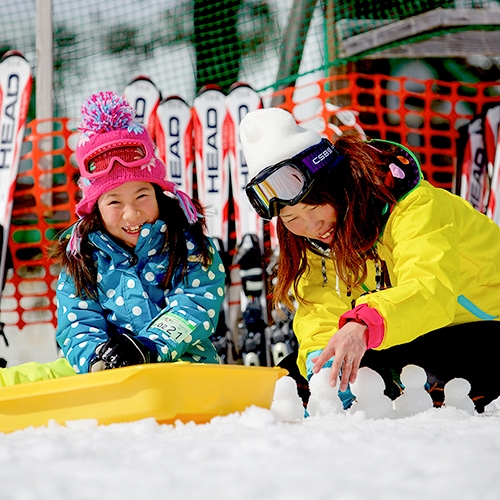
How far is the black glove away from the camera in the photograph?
2.23 metres

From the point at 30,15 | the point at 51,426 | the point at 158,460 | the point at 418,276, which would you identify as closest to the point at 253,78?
the point at 30,15

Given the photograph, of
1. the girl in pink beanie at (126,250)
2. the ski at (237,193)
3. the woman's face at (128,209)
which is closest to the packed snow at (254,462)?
the girl in pink beanie at (126,250)

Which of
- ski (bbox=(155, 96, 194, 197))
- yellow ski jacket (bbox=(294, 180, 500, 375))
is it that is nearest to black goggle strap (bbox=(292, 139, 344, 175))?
yellow ski jacket (bbox=(294, 180, 500, 375))

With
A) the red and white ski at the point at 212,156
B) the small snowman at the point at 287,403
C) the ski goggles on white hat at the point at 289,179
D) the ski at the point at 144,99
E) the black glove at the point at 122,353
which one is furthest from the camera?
the ski at the point at 144,99

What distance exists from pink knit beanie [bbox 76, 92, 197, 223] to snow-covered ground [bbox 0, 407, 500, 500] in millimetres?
1424

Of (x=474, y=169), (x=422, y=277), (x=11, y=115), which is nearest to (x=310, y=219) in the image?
(x=422, y=277)

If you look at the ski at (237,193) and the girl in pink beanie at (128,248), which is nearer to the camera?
A: the girl in pink beanie at (128,248)

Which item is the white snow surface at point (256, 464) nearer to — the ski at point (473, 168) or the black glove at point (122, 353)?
the black glove at point (122, 353)

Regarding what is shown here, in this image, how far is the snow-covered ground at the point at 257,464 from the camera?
2.92 ft

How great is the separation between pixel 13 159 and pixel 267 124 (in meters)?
3.80

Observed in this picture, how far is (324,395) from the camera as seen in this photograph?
2012 mm

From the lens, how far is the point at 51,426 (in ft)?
5.22

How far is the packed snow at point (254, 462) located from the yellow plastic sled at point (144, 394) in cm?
6

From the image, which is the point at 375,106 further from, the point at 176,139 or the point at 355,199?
the point at 355,199
